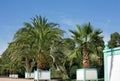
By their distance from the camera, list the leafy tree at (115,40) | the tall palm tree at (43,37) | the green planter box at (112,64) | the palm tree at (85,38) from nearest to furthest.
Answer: the green planter box at (112,64)
the palm tree at (85,38)
the tall palm tree at (43,37)
the leafy tree at (115,40)

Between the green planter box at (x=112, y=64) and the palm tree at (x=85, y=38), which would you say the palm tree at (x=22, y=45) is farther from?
the green planter box at (x=112, y=64)

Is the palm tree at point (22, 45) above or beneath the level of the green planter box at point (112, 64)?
above

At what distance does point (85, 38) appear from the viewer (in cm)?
3034

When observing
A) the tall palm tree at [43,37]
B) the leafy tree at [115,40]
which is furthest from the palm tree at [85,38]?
the leafy tree at [115,40]

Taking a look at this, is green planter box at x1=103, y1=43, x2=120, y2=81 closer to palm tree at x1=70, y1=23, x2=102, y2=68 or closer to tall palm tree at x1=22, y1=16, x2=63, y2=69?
palm tree at x1=70, y1=23, x2=102, y2=68

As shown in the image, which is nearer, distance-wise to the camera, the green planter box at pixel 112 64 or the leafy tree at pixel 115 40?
the green planter box at pixel 112 64

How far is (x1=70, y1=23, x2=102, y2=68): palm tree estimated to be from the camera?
3002cm

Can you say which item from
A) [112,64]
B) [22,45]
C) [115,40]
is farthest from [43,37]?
[115,40]

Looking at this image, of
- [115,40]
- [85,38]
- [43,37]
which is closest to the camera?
[85,38]

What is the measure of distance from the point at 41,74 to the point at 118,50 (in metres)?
20.1

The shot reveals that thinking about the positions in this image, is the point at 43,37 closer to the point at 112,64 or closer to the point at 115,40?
the point at 112,64

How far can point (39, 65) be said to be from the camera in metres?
37.0

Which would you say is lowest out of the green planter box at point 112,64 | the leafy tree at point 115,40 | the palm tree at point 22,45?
the green planter box at point 112,64

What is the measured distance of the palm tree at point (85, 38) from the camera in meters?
30.0
